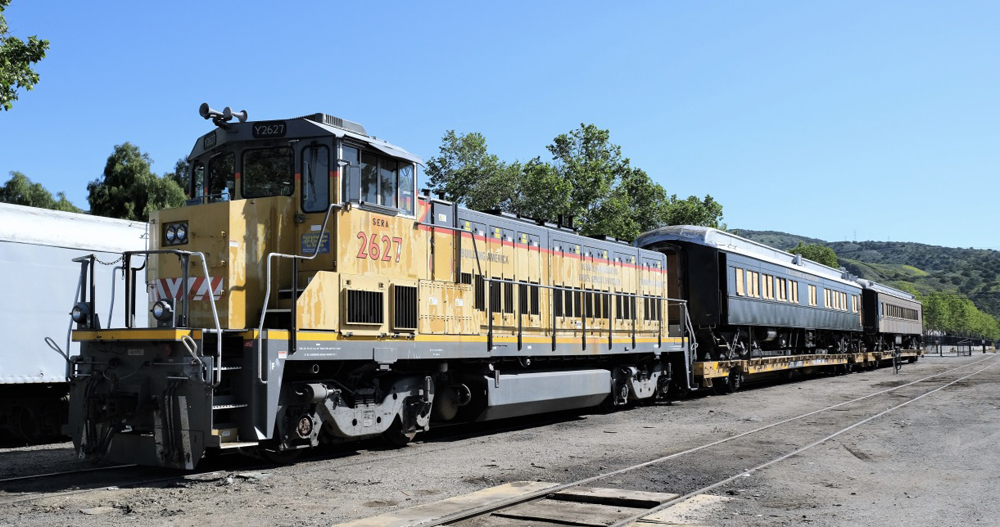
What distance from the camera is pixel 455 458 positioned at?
985 cm

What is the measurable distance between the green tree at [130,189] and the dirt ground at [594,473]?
2457 centimetres

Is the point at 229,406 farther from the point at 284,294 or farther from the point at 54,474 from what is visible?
the point at 54,474

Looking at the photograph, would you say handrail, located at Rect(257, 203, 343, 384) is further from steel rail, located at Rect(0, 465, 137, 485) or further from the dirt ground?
steel rail, located at Rect(0, 465, 137, 485)

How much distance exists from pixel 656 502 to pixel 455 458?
3.36 meters

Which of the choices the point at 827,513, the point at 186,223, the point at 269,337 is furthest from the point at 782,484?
the point at 186,223

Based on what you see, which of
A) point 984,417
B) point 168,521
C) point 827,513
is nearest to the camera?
point 168,521

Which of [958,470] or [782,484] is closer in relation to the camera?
[782,484]

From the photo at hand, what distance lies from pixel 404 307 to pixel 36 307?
6089 mm

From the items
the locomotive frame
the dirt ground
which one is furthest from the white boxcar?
the locomotive frame

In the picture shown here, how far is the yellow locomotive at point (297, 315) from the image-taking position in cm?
825

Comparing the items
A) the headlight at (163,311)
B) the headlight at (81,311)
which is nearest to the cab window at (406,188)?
the headlight at (163,311)

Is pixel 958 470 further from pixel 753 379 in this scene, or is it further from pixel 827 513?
pixel 753 379

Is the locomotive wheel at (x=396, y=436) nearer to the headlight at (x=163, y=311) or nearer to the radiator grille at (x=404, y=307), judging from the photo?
the radiator grille at (x=404, y=307)

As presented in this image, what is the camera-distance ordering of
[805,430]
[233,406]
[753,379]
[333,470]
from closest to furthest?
1. [233,406]
2. [333,470]
3. [805,430]
4. [753,379]
